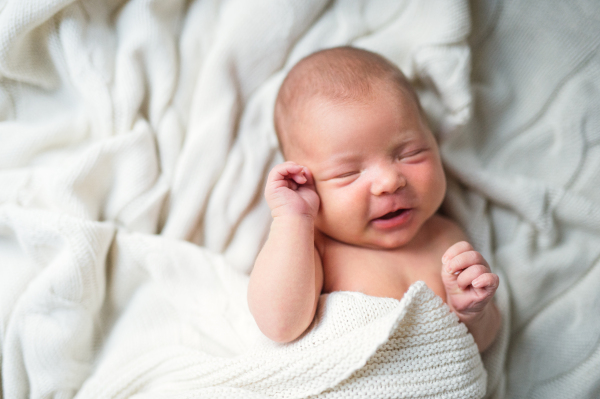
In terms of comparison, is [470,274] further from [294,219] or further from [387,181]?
[294,219]

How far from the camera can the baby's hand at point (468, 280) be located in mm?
893

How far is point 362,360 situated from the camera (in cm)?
82

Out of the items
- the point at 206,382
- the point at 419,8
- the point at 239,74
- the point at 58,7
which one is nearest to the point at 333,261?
the point at 206,382

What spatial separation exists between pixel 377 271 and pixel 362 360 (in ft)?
0.90

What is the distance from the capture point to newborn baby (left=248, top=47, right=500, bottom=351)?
3.01 ft

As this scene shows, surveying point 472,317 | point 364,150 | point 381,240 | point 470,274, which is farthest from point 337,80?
point 472,317

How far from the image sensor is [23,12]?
104 cm

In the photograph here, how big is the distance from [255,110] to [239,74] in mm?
117

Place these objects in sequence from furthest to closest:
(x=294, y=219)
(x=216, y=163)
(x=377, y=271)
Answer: (x=216, y=163), (x=377, y=271), (x=294, y=219)

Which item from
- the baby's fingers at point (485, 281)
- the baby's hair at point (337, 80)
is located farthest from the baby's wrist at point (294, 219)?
the baby's fingers at point (485, 281)

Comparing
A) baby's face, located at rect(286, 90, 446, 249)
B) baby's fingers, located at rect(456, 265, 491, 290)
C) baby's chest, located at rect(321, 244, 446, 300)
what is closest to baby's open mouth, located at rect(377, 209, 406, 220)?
baby's face, located at rect(286, 90, 446, 249)

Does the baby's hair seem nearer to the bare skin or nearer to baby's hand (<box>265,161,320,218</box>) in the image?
the bare skin

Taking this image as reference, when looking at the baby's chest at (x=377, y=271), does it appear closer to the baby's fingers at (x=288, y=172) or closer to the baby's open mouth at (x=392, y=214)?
the baby's open mouth at (x=392, y=214)

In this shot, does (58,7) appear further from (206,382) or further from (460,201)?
(460,201)
